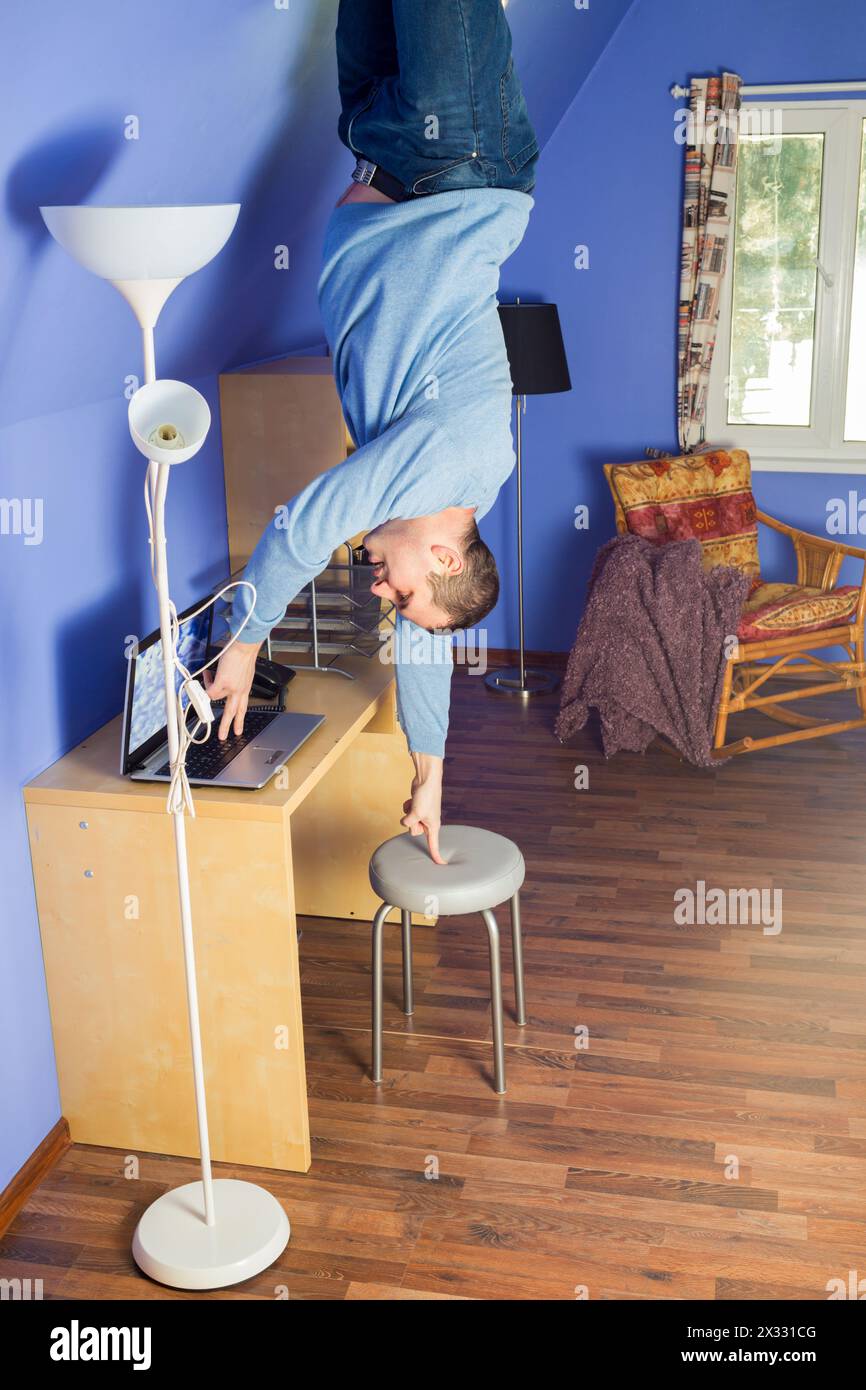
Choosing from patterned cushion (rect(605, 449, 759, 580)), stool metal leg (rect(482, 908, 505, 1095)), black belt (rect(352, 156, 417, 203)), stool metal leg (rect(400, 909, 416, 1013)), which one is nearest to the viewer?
black belt (rect(352, 156, 417, 203))

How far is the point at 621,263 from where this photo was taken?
5.22 metres

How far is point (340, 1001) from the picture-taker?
3266 millimetres

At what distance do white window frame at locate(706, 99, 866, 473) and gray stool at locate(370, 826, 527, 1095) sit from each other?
2919 mm

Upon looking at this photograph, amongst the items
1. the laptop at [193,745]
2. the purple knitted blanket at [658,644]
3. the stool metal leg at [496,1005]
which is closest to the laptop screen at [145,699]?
the laptop at [193,745]

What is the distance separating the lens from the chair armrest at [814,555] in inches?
193

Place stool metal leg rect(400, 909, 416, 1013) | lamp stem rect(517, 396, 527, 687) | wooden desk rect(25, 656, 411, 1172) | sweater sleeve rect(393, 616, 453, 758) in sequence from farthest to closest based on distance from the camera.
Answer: lamp stem rect(517, 396, 527, 687), stool metal leg rect(400, 909, 416, 1013), sweater sleeve rect(393, 616, 453, 758), wooden desk rect(25, 656, 411, 1172)

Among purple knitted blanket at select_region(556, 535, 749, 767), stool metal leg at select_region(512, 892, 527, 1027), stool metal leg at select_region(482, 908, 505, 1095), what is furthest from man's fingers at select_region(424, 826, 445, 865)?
purple knitted blanket at select_region(556, 535, 749, 767)

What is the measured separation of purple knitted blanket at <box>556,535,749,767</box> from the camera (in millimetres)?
4480

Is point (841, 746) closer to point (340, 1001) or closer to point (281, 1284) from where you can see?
point (340, 1001)

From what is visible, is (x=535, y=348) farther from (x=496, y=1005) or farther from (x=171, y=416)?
(x=171, y=416)

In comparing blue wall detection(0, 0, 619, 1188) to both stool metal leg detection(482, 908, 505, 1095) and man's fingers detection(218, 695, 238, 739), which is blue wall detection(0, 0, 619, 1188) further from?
stool metal leg detection(482, 908, 505, 1095)

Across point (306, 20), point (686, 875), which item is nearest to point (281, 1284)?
point (686, 875)

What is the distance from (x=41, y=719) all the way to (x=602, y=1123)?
1.42 metres

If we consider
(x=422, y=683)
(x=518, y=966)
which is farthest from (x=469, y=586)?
(x=518, y=966)
